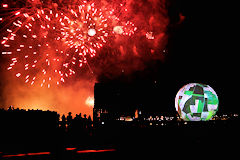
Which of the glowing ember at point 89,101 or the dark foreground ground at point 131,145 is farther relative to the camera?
Result: the glowing ember at point 89,101

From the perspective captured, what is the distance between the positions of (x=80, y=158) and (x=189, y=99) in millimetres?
8314

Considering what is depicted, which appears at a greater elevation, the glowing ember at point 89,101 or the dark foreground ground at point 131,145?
the glowing ember at point 89,101

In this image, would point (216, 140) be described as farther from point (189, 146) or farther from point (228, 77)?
point (228, 77)

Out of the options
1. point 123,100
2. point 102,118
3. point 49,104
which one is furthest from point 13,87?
point 102,118

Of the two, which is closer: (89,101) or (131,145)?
(131,145)

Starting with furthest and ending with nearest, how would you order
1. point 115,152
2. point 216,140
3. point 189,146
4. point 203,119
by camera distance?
point 203,119 → point 216,140 → point 189,146 → point 115,152

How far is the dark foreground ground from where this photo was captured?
9.88 ft

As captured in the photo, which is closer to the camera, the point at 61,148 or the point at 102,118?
the point at 61,148

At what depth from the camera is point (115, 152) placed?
329 centimetres

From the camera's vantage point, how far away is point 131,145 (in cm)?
430

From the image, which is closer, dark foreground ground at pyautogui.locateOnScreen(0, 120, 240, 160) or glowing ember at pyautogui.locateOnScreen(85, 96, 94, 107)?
dark foreground ground at pyautogui.locateOnScreen(0, 120, 240, 160)

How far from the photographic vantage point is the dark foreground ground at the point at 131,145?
301 centimetres

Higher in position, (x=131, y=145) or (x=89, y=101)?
(x=89, y=101)

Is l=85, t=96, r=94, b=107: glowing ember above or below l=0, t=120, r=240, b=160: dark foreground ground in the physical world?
above
